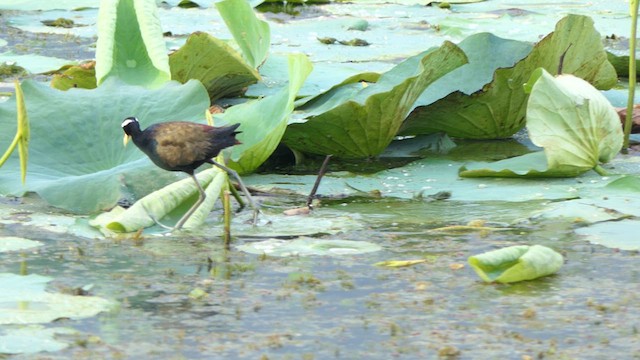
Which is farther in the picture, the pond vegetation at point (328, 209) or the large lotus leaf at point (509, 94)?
the large lotus leaf at point (509, 94)

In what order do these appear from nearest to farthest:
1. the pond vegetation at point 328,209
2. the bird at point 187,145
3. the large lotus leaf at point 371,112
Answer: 1. the pond vegetation at point 328,209
2. the bird at point 187,145
3. the large lotus leaf at point 371,112

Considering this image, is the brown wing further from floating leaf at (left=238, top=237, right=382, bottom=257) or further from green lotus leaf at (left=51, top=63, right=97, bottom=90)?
green lotus leaf at (left=51, top=63, right=97, bottom=90)

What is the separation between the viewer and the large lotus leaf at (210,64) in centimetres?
500

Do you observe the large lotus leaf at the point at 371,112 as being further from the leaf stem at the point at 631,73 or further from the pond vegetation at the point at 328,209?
the leaf stem at the point at 631,73

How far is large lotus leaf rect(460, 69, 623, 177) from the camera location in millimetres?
4176

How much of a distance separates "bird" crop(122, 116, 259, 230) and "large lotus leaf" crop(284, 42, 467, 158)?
70 centimetres

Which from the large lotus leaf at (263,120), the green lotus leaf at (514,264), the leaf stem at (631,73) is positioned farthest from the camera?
the leaf stem at (631,73)

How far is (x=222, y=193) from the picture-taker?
373 centimetres

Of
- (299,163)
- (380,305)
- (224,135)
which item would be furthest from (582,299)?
(299,163)

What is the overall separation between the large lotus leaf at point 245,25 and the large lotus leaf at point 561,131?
1.49m

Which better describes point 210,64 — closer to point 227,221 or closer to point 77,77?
point 77,77

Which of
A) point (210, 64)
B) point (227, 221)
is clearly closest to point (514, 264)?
point (227, 221)

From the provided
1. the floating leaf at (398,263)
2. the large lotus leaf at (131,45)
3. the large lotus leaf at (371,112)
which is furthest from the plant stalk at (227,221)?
the large lotus leaf at (131,45)

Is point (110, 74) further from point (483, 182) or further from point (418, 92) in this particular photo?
point (483, 182)
